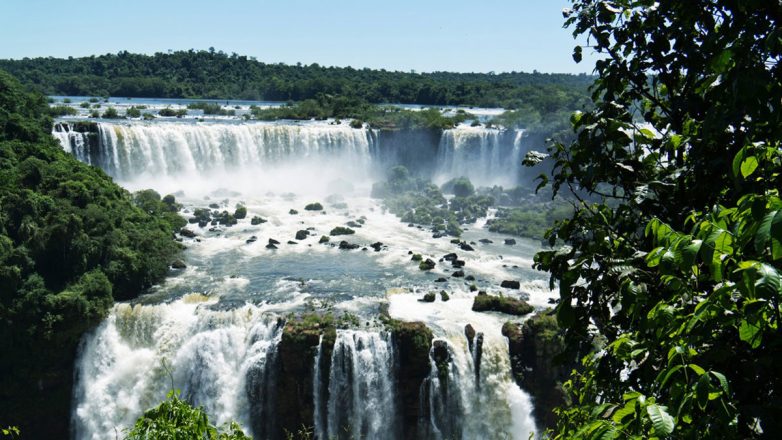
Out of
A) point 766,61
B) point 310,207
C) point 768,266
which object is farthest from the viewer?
point 310,207

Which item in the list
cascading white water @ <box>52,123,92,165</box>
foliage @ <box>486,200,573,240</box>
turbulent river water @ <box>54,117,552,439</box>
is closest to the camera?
turbulent river water @ <box>54,117,552,439</box>

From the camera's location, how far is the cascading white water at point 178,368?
17094mm

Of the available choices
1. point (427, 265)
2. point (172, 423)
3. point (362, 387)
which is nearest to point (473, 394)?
point (362, 387)

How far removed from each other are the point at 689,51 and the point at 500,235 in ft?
90.1

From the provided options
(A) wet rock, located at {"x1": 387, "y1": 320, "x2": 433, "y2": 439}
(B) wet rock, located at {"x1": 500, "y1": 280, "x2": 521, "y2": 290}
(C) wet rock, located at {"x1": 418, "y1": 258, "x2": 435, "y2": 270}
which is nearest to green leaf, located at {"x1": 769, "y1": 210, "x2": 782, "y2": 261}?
(A) wet rock, located at {"x1": 387, "y1": 320, "x2": 433, "y2": 439}

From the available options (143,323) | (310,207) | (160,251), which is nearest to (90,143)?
(310,207)

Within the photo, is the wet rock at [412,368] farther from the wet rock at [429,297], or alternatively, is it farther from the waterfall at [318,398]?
the wet rock at [429,297]

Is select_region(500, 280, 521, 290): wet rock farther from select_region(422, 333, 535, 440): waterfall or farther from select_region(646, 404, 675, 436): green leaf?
select_region(646, 404, 675, 436): green leaf

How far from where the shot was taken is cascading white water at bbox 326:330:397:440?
16891 millimetres

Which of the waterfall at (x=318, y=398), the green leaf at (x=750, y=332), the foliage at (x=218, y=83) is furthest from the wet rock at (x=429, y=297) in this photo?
the foliage at (x=218, y=83)

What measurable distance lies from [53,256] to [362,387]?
10.2m

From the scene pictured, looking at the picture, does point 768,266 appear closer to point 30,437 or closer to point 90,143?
point 30,437

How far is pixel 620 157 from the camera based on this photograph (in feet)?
13.9

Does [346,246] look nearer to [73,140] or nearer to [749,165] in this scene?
[73,140]
